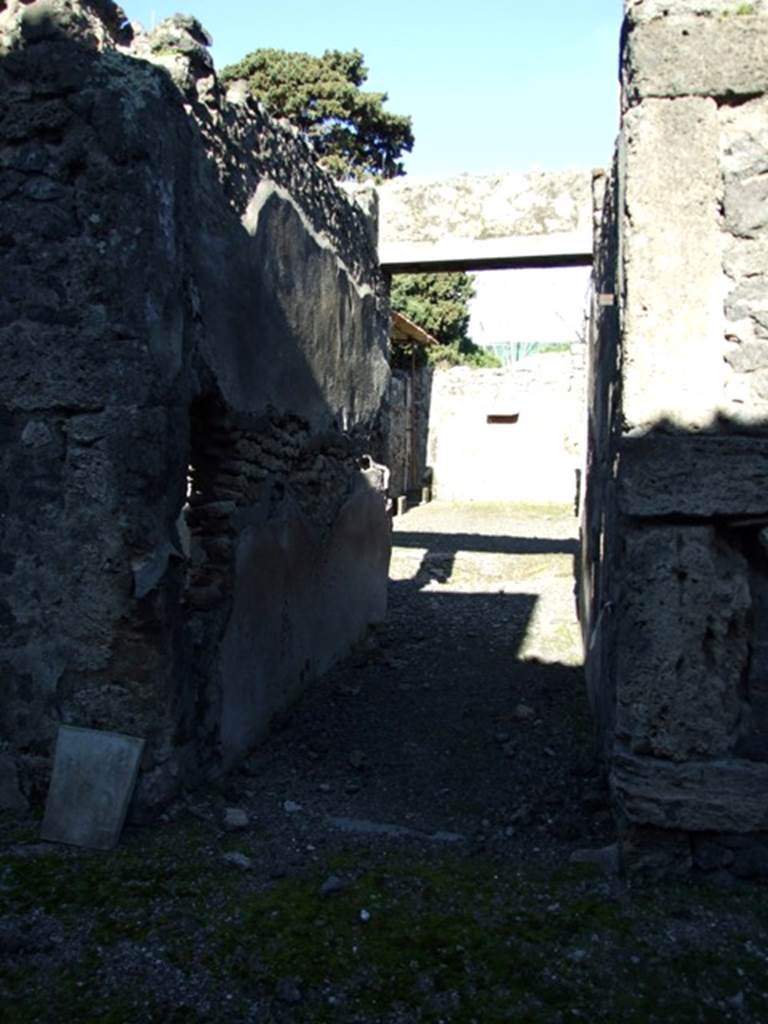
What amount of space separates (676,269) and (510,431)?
1516 cm

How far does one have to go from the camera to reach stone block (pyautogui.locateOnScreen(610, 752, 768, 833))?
9.50 ft

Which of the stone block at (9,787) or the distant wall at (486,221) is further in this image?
the distant wall at (486,221)

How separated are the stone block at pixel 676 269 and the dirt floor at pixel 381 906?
58.8 inches

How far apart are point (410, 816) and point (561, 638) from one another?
3.16m

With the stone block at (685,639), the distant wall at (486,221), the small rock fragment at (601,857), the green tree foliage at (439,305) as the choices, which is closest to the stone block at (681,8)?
the stone block at (685,639)

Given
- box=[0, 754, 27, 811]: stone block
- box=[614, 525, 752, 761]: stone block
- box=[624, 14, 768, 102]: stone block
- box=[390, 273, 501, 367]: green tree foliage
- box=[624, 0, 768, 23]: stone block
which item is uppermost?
box=[390, 273, 501, 367]: green tree foliage

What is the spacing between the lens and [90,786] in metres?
3.25

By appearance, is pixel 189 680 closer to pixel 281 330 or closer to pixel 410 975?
pixel 410 975

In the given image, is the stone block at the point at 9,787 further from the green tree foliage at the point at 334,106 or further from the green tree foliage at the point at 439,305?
the green tree foliage at the point at 439,305

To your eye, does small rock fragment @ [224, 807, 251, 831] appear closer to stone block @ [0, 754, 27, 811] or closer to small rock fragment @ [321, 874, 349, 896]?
small rock fragment @ [321, 874, 349, 896]

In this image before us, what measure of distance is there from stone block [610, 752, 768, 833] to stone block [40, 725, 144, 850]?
1664 mm

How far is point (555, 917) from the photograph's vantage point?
9.12 feet

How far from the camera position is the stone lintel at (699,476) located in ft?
9.35

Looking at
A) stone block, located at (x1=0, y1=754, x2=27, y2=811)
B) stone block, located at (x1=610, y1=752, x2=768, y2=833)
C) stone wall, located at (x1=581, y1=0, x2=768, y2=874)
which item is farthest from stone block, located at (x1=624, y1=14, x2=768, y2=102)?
stone block, located at (x1=0, y1=754, x2=27, y2=811)
